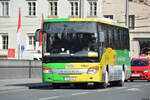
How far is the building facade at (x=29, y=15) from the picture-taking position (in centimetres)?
5744

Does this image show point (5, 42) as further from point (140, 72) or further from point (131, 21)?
point (140, 72)

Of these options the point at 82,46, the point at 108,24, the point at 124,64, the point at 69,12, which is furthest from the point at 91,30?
the point at 69,12

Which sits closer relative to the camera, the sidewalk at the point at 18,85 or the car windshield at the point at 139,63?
the sidewalk at the point at 18,85

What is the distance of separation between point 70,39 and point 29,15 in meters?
37.1

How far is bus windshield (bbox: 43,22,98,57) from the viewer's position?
22.0m

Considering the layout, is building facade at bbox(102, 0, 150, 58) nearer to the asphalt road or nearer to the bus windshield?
the bus windshield

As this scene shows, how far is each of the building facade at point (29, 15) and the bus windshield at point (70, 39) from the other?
3472cm

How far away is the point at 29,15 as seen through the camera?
5888cm

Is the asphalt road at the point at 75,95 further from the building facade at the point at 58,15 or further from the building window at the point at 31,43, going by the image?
the building window at the point at 31,43

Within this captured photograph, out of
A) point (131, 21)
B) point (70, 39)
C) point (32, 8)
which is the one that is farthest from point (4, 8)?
point (70, 39)

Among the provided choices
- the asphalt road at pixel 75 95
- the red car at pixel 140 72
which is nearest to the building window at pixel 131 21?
the red car at pixel 140 72

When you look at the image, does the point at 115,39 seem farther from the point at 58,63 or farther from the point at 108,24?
the point at 58,63

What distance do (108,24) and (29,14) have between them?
116 feet

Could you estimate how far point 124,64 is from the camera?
27688 mm
